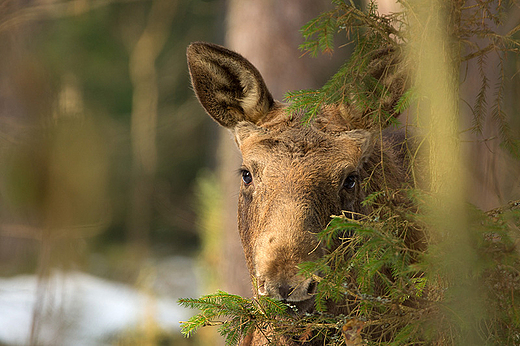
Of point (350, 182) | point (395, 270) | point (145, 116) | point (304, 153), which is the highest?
point (145, 116)

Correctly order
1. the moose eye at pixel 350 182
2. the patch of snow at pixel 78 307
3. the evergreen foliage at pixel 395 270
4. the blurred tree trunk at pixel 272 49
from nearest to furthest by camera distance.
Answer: the evergreen foliage at pixel 395 270 → the moose eye at pixel 350 182 → the patch of snow at pixel 78 307 → the blurred tree trunk at pixel 272 49

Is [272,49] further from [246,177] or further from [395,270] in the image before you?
[395,270]

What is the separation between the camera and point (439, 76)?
221 centimetres

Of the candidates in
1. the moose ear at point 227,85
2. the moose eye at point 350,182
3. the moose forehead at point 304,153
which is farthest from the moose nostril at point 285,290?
the moose ear at point 227,85

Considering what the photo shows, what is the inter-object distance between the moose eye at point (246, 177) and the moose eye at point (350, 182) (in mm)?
628

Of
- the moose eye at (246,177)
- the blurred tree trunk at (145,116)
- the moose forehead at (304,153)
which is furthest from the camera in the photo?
the blurred tree trunk at (145,116)

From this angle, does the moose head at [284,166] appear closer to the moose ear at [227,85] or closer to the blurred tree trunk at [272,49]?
the moose ear at [227,85]

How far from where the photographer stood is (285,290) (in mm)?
2367

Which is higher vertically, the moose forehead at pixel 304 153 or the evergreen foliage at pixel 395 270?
the moose forehead at pixel 304 153

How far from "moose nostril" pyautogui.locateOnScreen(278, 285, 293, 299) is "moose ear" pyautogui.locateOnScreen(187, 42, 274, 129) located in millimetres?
1451

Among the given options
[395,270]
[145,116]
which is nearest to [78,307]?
[145,116]

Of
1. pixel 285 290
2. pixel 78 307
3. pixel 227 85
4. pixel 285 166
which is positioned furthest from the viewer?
pixel 78 307

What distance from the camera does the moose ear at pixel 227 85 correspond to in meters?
3.23

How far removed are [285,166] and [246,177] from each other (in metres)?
0.44
